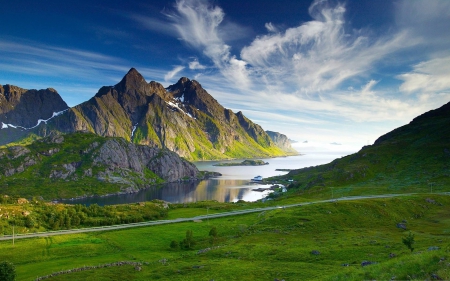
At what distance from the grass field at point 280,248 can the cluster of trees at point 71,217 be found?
718 inches

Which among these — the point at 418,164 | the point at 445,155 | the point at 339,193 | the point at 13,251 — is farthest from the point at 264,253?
the point at 445,155

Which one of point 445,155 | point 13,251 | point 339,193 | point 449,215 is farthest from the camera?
point 445,155

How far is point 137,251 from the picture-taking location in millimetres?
66188

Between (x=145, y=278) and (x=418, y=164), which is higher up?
(x=418, y=164)

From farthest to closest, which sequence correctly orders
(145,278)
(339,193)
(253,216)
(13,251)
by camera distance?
1. (339,193)
2. (253,216)
3. (13,251)
4. (145,278)

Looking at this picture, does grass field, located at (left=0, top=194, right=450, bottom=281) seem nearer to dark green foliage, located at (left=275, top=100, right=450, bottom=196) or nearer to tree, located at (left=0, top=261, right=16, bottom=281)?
tree, located at (left=0, top=261, right=16, bottom=281)

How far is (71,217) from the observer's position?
326 feet

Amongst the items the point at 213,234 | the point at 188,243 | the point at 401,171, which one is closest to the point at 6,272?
the point at 188,243

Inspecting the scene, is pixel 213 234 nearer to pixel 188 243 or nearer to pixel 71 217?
pixel 188 243

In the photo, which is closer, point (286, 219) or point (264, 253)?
point (264, 253)

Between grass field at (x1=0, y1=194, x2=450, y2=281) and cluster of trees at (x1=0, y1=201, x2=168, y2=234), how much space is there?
18226 millimetres

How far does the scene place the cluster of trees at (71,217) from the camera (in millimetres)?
91188

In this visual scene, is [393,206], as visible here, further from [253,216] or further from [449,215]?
[253,216]

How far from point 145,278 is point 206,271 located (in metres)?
9.61
